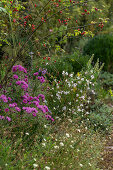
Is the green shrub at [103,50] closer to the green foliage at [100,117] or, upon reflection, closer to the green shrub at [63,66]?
the green shrub at [63,66]

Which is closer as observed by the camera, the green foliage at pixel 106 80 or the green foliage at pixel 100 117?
the green foliage at pixel 100 117

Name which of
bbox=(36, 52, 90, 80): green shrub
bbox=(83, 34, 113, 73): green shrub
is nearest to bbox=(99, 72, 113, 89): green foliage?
bbox=(83, 34, 113, 73): green shrub

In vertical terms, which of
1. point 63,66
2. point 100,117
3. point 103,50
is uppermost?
point 103,50

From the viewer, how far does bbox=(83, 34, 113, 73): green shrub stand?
25.1 ft

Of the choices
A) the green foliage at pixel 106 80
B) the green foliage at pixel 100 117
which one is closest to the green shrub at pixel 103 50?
the green foliage at pixel 106 80

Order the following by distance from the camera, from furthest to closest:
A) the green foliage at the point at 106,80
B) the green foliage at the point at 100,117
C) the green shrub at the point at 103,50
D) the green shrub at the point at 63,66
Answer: the green shrub at the point at 103,50
the green foliage at the point at 106,80
the green shrub at the point at 63,66
the green foliage at the point at 100,117

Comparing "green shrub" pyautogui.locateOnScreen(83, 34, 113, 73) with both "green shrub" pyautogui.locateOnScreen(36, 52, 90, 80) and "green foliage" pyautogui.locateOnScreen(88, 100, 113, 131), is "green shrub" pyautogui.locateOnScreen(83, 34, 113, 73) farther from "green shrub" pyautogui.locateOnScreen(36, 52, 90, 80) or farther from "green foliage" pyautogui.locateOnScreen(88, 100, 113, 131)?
"green foliage" pyautogui.locateOnScreen(88, 100, 113, 131)

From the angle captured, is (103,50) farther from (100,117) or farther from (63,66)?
(100,117)

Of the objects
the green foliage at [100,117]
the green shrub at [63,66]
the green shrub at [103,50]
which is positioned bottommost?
the green foliage at [100,117]

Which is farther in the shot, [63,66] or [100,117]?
[63,66]

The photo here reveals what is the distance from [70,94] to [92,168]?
1.80 metres

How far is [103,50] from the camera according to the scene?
776 centimetres

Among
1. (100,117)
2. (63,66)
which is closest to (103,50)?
(63,66)

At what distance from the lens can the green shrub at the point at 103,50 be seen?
765 cm
